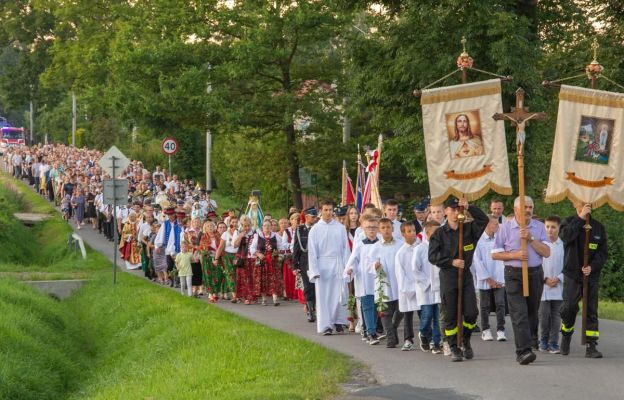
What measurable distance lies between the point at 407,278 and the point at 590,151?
277 centimetres

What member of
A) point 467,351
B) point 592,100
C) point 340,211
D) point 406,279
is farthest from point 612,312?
point 592,100

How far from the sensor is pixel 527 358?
14.1 metres

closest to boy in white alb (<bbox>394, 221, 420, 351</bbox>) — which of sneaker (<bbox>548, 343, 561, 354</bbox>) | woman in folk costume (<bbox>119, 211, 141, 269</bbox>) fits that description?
sneaker (<bbox>548, 343, 561, 354</bbox>)

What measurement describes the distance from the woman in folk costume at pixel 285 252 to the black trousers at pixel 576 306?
9.88 meters

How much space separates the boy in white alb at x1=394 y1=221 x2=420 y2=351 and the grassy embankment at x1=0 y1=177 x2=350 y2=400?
118cm

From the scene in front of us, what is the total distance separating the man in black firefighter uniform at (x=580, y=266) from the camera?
48.1ft

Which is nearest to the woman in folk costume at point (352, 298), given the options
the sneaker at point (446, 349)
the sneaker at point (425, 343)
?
the sneaker at point (425, 343)

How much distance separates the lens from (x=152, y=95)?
37781 mm

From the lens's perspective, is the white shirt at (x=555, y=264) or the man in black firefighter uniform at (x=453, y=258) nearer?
the man in black firefighter uniform at (x=453, y=258)

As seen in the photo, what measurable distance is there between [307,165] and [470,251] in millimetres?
24483

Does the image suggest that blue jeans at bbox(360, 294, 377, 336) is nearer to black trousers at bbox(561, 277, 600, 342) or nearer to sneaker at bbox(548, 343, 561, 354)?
sneaker at bbox(548, 343, 561, 354)

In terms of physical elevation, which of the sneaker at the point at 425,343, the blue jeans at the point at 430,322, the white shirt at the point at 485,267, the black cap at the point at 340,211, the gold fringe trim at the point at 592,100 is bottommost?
the sneaker at the point at 425,343

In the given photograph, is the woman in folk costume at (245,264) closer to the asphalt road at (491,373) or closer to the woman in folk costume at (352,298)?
the woman in folk costume at (352,298)

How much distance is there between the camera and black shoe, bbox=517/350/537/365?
14.1 m
